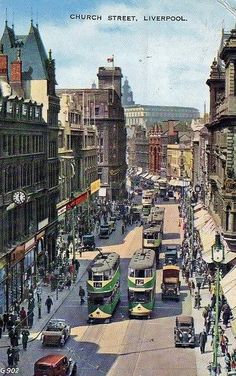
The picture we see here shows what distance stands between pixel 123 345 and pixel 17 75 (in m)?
30.3

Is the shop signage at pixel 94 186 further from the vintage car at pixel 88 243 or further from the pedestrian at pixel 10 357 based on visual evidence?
the pedestrian at pixel 10 357

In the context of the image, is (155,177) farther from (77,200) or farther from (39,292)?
(39,292)

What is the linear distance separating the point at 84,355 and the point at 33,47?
114 ft

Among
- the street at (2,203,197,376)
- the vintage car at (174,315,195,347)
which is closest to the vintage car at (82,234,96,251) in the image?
the street at (2,203,197,376)

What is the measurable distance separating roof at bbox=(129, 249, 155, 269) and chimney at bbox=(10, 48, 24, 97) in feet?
64.5

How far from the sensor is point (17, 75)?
64500 mm

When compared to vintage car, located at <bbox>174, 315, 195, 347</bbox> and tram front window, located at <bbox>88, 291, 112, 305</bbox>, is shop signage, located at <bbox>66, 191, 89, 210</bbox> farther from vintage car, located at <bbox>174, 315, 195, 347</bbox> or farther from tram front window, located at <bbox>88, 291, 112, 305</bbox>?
vintage car, located at <bbox>174, 315, 195, 347</bbox>

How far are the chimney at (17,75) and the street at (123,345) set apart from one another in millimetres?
19242

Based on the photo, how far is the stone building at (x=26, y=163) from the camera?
166 feet

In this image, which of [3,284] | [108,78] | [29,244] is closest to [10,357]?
[3,284]

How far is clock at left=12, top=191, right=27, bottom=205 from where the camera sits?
51.2m

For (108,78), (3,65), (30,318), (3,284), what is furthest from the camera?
(108,78)

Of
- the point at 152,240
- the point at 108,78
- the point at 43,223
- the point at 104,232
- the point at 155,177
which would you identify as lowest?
the point at 155,177

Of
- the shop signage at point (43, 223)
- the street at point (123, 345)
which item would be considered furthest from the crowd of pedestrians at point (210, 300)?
the shop signage at point (43, 223)
